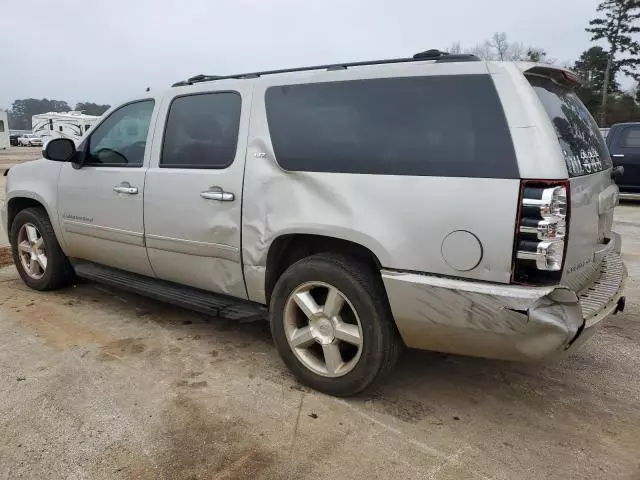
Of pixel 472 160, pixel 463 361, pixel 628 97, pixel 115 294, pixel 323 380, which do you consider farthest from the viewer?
pixel 628 97

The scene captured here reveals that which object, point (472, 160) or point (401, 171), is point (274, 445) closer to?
point (401, 171)

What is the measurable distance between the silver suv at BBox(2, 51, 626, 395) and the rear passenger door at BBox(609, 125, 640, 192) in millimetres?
9408

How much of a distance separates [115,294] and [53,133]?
154 ft

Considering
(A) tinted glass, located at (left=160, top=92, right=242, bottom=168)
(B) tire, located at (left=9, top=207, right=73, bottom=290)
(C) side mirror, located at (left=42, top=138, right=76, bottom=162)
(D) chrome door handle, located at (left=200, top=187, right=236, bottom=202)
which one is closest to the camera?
(D) chrome door handle, located at (left=200, top=187, right=236, bottom=202)

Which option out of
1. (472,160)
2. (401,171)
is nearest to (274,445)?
(401,171)

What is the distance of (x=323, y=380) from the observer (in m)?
3.17

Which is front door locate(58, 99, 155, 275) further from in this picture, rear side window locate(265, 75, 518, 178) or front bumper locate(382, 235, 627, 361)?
front bumper locate(382, 235, 627, 361)

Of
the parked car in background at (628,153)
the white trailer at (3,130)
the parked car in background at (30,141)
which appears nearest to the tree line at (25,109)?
the parked car in background at (30,141)

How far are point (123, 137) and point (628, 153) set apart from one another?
1114 centimetres

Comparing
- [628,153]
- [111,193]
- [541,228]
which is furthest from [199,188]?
[628,153]

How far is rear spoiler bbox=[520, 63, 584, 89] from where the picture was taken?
107 inches

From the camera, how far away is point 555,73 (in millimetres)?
2943

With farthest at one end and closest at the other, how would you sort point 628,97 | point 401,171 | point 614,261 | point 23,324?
point 628,97 < point 23,324 < point 614,261 < point 401,171

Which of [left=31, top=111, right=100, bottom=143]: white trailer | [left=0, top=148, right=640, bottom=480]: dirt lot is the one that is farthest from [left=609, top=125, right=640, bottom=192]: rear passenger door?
[left=31, top=111, right=100, bottom=143]: white trailer
